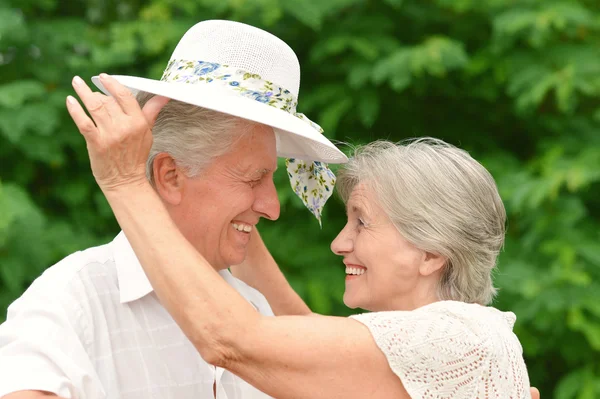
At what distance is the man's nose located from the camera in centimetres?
229

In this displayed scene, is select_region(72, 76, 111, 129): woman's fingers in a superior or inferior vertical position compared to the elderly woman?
superior

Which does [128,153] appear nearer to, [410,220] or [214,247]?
[214,247]

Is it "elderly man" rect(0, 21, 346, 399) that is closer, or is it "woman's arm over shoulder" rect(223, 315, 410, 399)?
"woman's arm over shoulder" rect(223, 315, 410, 399)

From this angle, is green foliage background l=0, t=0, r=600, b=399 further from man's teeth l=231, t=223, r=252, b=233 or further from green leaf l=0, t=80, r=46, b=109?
man's teeth l=231, t=223, r=252, b=233

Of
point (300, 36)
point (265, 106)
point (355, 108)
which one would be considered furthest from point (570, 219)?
point (265, 106)

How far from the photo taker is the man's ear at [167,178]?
7.18 feet

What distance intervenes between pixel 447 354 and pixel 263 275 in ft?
3.33

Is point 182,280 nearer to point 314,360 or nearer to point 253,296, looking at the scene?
point 314,360

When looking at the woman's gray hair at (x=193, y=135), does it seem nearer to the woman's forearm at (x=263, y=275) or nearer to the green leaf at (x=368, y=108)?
the woman's forearm at (x=263, y=275)

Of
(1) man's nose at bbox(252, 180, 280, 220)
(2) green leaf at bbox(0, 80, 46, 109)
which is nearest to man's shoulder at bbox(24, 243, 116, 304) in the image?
(1) man's nose at bbox(252, 180, 280, 220)

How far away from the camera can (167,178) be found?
2203mm

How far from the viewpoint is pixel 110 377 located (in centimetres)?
197

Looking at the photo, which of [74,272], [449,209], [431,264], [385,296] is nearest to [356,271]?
[385,296]

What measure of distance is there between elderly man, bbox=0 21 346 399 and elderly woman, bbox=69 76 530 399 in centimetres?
22
